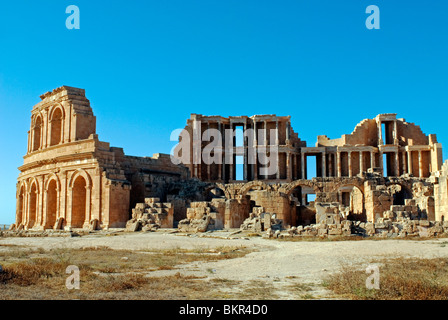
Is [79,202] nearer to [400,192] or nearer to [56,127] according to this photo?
[56,127]

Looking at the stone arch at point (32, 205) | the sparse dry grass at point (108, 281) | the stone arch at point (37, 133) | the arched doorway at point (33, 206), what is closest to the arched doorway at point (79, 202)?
the stone arch at point (32, 205)

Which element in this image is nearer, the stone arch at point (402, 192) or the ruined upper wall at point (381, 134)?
the stone arch at point (402, 192)

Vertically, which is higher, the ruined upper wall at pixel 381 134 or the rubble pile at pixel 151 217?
the ruined upper wall at pixel 381 134

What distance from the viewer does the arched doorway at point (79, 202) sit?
30.4 meters

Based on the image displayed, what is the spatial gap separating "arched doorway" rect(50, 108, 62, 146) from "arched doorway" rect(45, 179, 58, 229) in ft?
10.6

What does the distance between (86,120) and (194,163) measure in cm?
1978

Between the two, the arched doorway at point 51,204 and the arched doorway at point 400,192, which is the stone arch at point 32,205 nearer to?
the arched doorway at point 51,204

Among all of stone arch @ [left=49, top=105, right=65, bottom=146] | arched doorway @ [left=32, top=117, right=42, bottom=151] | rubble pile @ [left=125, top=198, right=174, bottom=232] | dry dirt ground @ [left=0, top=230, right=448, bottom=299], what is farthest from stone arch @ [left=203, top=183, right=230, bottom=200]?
dry dirt ground @ [left=0, top=230, right=448, bottom=299]

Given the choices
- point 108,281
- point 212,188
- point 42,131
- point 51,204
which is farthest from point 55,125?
point 108,281

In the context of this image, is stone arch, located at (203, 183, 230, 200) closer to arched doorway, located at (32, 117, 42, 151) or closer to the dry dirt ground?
arched doorway, located at (32, 117, 42, 151)

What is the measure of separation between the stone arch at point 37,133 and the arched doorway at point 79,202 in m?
7.77

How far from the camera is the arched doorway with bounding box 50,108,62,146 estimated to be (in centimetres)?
3447
